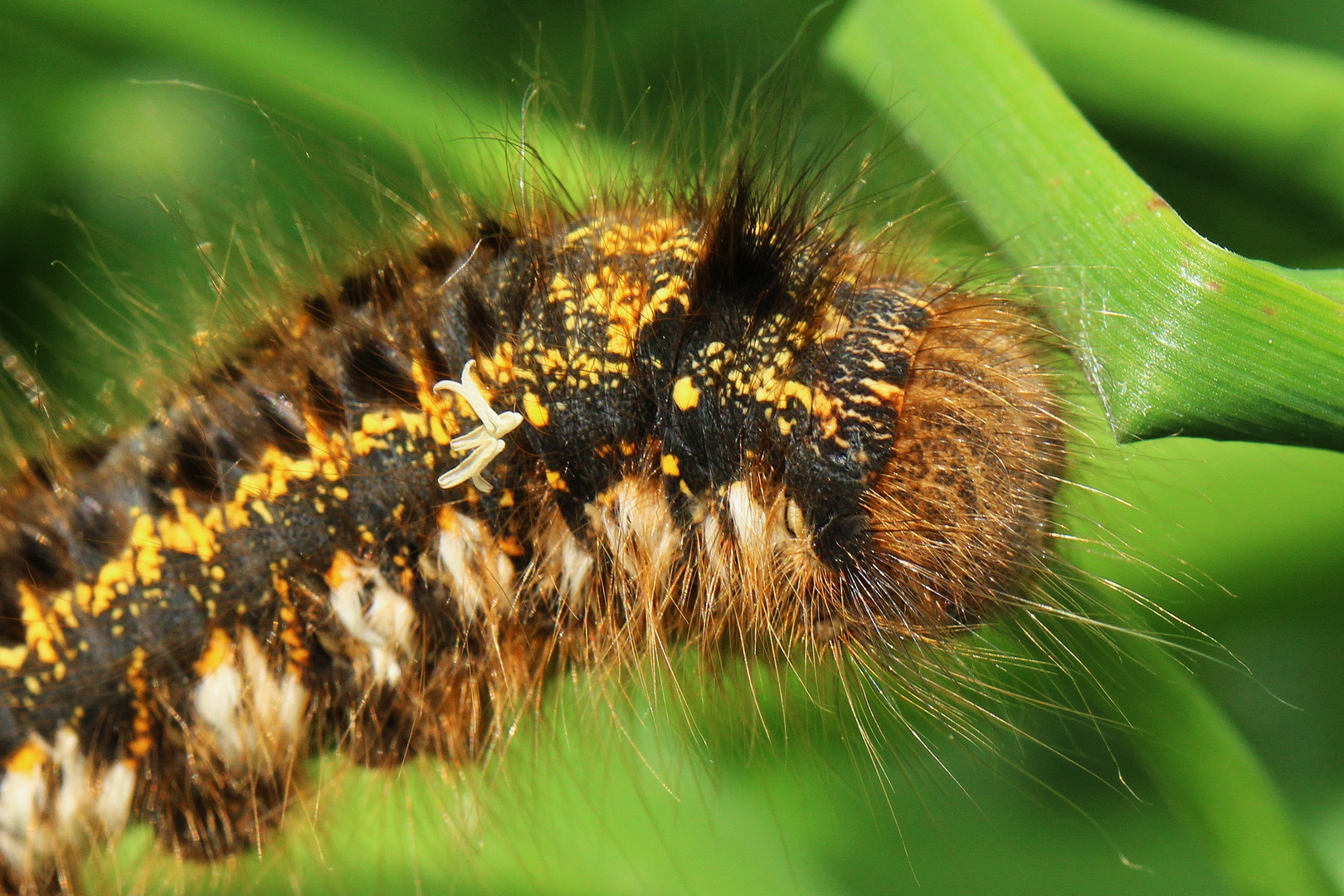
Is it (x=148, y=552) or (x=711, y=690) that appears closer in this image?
(x=148, y=552)

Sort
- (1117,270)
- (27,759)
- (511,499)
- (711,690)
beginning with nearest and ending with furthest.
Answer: (1117,270), (511,499), (27,759), (711,690)

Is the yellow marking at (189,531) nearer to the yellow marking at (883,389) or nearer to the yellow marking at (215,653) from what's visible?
the yellow marking at (215,653)

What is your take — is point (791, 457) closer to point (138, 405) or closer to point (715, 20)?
point (138, 405)

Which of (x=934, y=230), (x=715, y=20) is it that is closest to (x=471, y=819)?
(x=934, y=230)

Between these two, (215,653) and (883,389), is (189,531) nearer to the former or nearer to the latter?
(215,653)

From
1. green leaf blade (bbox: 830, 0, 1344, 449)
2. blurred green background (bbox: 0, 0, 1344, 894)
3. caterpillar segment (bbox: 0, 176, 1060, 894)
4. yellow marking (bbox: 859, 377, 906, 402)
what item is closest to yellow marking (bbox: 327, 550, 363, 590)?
caterpillar segment (bbox: 0, 176, 1060, 894)

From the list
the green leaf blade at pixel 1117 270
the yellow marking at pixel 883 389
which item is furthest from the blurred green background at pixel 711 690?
the yellow marking at pixel 883 389

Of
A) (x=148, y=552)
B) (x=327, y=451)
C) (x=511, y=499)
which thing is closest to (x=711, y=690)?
(x=511, y=499)

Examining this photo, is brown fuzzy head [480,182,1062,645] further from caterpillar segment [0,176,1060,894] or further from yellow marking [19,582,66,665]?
yellow marking [19,582,66,665]
